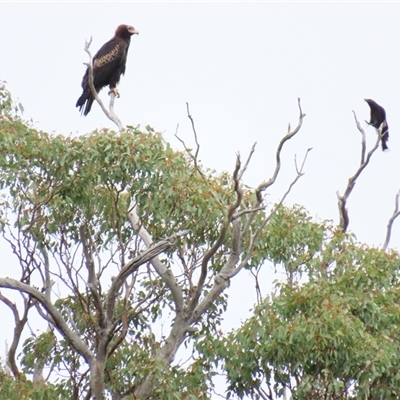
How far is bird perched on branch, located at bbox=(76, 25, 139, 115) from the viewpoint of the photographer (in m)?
14.2

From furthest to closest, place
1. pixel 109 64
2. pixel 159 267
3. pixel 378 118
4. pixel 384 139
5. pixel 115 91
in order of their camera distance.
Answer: pixel 378 118 → pixel 384 139 → pixel 109 64 → pixel 115 91 → pixel 159 267

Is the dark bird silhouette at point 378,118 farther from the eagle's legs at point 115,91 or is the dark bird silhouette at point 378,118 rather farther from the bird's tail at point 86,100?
the bird's tail at point 86,100

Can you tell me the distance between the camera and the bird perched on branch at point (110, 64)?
1418 cm

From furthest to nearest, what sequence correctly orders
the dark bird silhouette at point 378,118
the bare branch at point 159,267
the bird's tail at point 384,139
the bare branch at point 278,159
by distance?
the dark bird silhouette at point 378,118 → the bird's tail at point 384,139 → the bare branch at point 159,267 → the bare branch at point 278,159

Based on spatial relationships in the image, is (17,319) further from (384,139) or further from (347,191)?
(384,139)

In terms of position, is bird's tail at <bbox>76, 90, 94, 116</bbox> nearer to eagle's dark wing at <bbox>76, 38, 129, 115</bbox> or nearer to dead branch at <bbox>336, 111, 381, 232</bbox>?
eagle's dark wing at <bbox>76, 38, 129, 115</bbox>

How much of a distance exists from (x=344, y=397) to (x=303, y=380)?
0.78 m

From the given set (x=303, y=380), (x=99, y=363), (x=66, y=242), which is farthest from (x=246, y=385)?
(x=66, y=242)

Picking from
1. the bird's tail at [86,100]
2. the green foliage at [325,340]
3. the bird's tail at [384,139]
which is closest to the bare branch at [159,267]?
the green foliage at [325,340]

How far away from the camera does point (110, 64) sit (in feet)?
48.6

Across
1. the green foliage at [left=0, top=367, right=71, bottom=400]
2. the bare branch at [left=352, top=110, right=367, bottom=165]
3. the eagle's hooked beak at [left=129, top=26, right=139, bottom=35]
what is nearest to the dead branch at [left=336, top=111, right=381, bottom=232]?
the bare branch at [left=352, top=110, right=367, bottom=165]

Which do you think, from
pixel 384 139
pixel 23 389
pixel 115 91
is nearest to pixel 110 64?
pixel 115 91

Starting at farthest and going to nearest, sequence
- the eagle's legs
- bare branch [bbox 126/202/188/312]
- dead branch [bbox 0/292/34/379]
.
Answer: the eagle's legs < dead branch [bbox 0/292/34/379] < bare branch [bbox 126/202/188/312]

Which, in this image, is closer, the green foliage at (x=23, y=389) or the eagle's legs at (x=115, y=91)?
the green foliage at (x=23, y=389)
